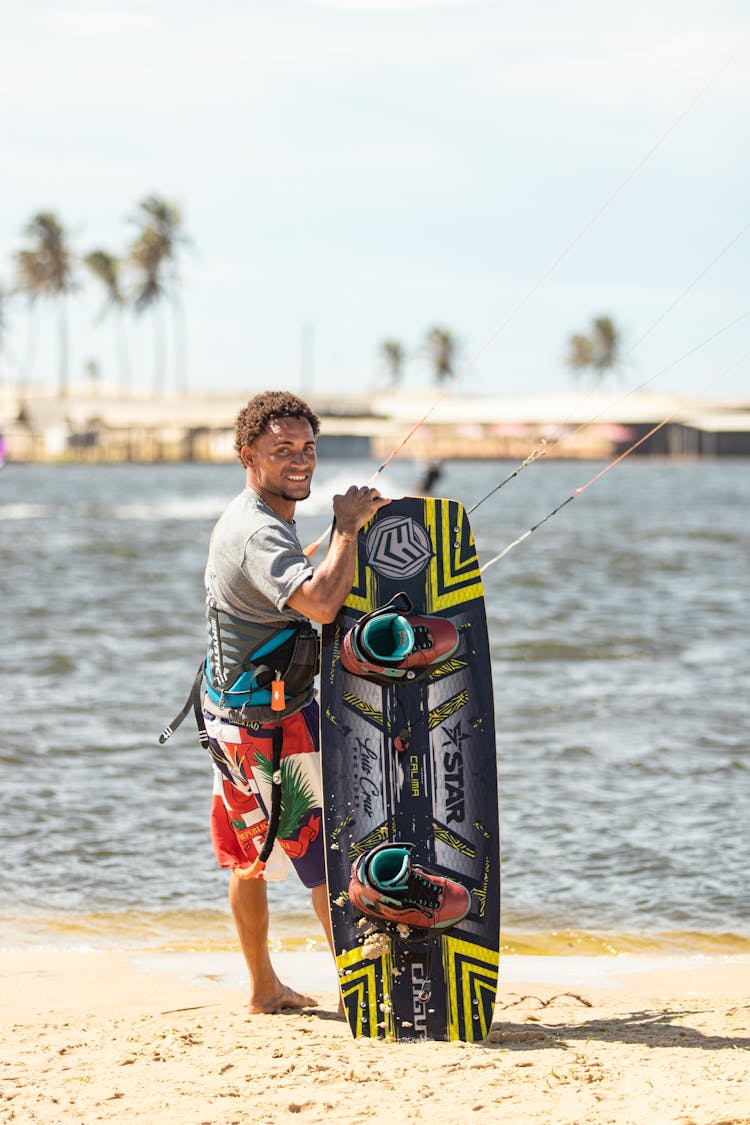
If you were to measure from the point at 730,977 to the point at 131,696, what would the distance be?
6.67 meters

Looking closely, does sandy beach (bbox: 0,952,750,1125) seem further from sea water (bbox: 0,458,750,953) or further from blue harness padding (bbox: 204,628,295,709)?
blue harness padding (bbox: 204,628,295,709)

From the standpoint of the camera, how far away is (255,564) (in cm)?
407

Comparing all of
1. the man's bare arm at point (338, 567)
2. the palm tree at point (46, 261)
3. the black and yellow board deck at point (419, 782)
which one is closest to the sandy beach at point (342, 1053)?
the black and yellow board deck at point (419, 782)

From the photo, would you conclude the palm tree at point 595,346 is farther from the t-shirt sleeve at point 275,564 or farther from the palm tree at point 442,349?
the t-shirt sleeve at point 275,564

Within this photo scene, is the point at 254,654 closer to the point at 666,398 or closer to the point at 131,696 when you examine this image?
the point at 131,696

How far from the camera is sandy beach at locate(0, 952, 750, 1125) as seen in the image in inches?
137

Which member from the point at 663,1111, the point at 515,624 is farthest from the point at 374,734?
the point at 515,624

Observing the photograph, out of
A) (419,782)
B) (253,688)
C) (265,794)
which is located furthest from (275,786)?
(419,782)

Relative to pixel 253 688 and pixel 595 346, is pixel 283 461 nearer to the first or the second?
pixel 253 688

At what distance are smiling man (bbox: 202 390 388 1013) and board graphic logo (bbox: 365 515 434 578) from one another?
8.0 inches

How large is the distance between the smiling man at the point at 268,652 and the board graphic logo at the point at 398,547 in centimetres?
20

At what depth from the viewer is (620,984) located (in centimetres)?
507

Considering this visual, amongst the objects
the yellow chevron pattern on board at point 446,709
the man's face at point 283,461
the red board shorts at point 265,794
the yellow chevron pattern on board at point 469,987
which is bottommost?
the yellow chevron pattern on board at point 469,987

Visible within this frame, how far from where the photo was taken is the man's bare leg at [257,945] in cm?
444
